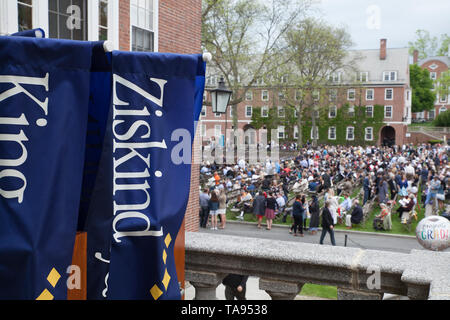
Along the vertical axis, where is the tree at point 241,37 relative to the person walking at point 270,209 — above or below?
above

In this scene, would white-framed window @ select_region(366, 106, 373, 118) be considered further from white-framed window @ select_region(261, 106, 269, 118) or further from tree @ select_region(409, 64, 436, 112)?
tree @ select_region(409, 64, 436, 112)

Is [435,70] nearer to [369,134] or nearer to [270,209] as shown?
[369,134]

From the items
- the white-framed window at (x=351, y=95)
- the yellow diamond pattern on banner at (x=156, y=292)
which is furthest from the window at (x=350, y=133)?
the yellow diamond pattern on banner at (x=156, y=292)

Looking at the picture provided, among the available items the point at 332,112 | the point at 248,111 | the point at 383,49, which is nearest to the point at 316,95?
the point at 332,112

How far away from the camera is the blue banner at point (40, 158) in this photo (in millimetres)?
2092

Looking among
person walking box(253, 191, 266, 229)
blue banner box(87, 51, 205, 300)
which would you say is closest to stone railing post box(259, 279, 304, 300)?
blue banner box(87, 51, 205, 300)

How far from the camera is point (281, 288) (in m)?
3.20

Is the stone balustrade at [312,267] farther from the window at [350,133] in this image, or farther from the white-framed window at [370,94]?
the white-framed window at [370,94]

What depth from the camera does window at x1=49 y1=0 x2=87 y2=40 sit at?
20.0 feet

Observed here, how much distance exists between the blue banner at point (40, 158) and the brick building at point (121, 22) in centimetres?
292

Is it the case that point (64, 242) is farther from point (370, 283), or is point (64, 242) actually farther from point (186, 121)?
point (370, 283)

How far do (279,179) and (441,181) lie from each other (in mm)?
8570

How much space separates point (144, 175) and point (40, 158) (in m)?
0.52

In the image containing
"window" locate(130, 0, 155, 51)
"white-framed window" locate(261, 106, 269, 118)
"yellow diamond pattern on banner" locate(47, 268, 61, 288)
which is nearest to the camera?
"yellow diamond pattern on banner" locate(47, 268, 61, 288)
